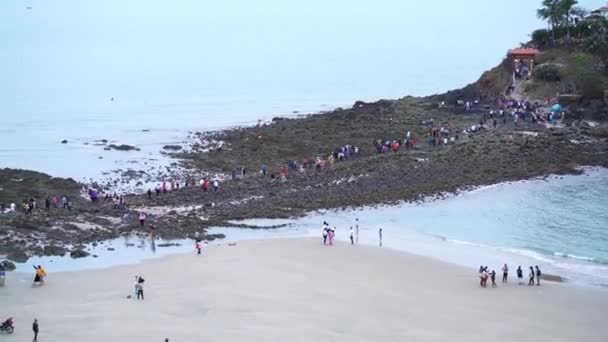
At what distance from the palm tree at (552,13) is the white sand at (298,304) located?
132 ft

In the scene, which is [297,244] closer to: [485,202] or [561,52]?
[485,202]

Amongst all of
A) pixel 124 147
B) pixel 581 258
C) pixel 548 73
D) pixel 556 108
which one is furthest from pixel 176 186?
pixel 548 73

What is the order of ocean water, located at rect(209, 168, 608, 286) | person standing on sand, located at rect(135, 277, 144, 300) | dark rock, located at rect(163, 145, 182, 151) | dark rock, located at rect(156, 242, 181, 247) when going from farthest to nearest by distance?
1. dark rock, located at rect(163, 145, 182, 151)
2. dark rock, located at rect(156, 242, 181, 247)
3. ocean water, located at rect(209, 168, 608, 286)
4. person standing on sand, located at rect(135, 277, 144, 300)

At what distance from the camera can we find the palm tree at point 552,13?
62.1m

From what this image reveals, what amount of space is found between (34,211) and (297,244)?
40.9 feet

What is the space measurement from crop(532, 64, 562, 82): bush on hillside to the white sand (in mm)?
31239

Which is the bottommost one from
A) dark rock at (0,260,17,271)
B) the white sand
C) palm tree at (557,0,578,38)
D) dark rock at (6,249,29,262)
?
the white sand

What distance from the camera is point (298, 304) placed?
78.4ft

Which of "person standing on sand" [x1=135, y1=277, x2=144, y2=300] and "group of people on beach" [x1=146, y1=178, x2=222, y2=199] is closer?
"person standing on sand" [x1=135, y1=277, x2=144, y2=300]

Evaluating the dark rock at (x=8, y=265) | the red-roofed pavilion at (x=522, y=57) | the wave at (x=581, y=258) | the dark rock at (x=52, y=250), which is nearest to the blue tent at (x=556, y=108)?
the red-roofed pavilion at (x=522, y=57)

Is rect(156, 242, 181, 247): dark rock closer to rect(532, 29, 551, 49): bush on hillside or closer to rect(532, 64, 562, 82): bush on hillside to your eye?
rect(532, 64, 562, 82): bush on hillside

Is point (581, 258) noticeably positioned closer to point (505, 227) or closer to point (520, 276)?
point (520, 276)

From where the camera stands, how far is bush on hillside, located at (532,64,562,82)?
55.1 metres

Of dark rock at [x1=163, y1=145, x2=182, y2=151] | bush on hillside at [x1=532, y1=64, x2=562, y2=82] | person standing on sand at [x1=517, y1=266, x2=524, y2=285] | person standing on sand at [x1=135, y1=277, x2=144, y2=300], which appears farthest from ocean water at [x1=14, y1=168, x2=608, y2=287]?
dark rock at [x1=163, y1=145, x2=182, y2=151]
